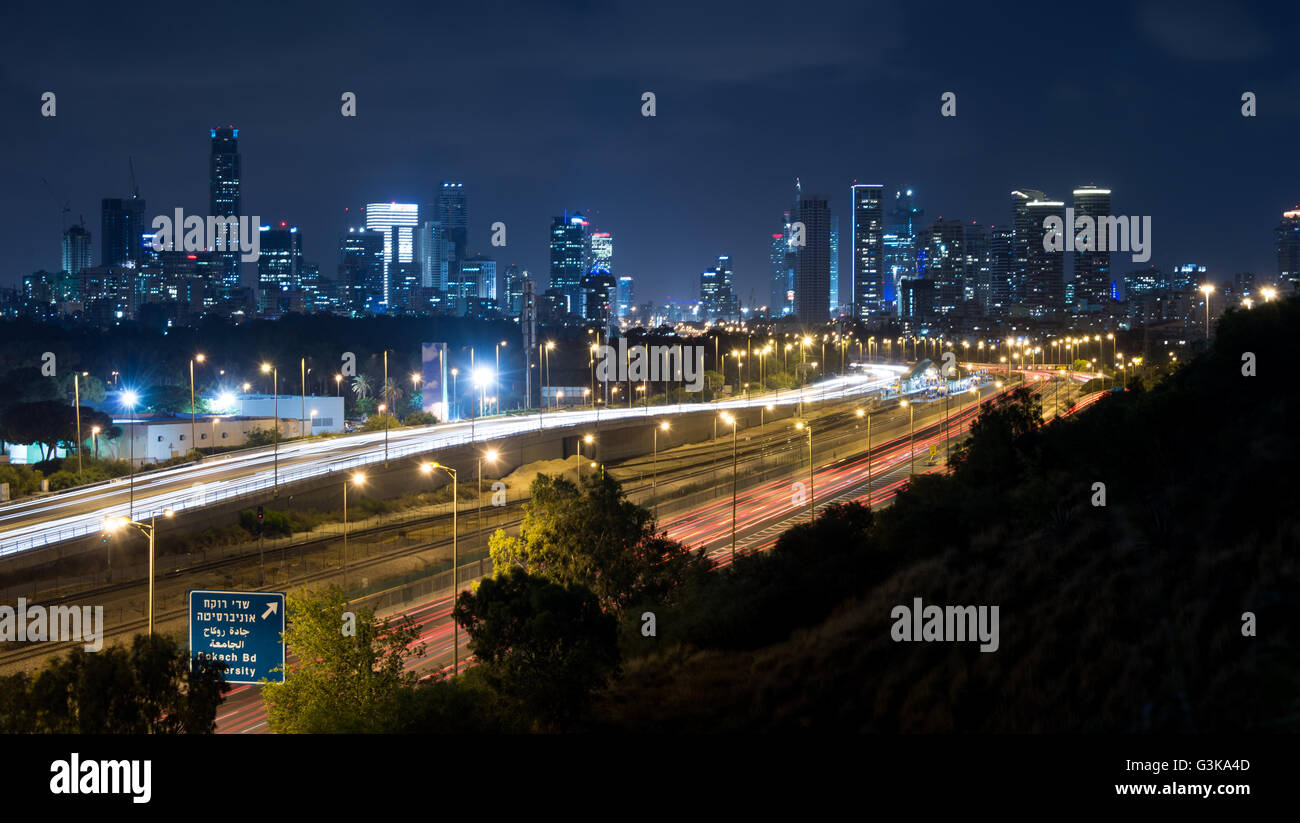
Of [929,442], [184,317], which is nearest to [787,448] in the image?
[929,442]

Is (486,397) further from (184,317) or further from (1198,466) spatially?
(184,317)

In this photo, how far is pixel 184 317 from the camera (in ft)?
595

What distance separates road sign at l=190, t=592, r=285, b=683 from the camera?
1508cm

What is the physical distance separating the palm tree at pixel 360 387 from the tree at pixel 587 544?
74.6m

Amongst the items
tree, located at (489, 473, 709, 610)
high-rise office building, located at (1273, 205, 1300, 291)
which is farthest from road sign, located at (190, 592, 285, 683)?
high-rise office building, located at (1273, 205, 1300, 291)

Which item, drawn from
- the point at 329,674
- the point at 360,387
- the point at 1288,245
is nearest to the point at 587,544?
the point at 329,674

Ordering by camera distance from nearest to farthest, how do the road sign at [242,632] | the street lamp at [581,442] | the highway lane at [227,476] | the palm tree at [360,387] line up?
the road sign at [242,632], the highway lane at [227,476], the street lamp at [581,442], the palm tree at [360,387]

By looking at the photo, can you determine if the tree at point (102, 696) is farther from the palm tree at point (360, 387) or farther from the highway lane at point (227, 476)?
the palm tree at point (360, 387)

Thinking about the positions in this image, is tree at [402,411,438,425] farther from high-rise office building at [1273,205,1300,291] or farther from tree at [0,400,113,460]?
high-rise office building at [1273,205,1300,291]

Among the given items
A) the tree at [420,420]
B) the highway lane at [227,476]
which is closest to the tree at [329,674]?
the highway lane at [227,476]

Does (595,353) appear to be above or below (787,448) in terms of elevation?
above

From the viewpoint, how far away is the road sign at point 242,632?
15.1 m
